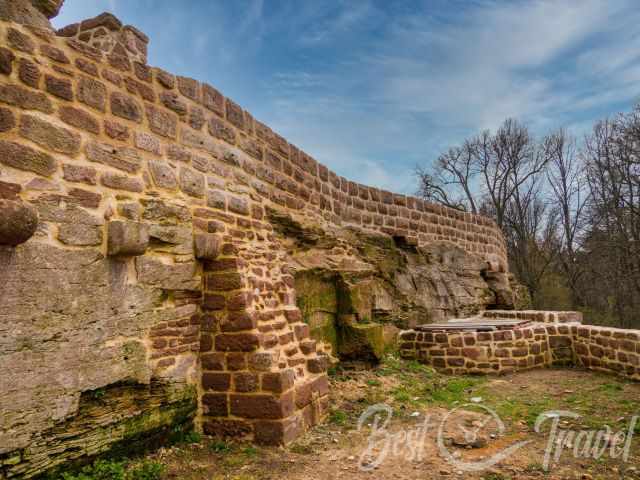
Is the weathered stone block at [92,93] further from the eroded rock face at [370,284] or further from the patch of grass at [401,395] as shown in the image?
the patch of grass at [401,395]

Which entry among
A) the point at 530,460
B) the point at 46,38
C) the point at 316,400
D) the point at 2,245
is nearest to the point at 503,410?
the point at 530,460

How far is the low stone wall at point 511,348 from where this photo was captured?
732 cm

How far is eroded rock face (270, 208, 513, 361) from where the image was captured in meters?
6.35

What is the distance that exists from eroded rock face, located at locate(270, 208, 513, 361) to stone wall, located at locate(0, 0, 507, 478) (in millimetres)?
1371

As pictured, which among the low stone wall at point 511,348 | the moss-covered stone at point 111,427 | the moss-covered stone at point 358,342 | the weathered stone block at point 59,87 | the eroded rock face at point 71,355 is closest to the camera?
the eroded rock face at point 71,355

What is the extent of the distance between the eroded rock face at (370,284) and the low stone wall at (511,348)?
2.46ft

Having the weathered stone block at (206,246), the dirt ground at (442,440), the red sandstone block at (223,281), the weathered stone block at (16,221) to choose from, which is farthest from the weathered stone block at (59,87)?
the dirt ground at (442,440)

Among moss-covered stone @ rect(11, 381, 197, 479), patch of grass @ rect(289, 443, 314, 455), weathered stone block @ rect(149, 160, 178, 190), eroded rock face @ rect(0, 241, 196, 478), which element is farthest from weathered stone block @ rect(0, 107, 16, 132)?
patch of grass @ rect(289, 443, 314, 455)

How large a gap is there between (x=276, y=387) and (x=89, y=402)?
1.50 meters

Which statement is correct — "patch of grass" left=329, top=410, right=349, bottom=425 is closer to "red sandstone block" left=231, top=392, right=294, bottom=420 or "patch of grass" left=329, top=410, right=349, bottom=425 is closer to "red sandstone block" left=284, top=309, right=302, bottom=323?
"red sandstone block" left=231, top=392, right=294, bottom=420

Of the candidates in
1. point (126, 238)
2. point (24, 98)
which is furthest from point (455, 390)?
point (24, 98)

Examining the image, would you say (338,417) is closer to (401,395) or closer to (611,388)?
(401,395)

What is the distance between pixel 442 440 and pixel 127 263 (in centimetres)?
332

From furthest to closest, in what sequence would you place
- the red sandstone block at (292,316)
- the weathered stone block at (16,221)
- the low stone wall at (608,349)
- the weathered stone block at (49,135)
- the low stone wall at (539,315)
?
the low stone wall at (539,315) → the low stone wall at (608,349) → the red sandstone block at (292,316) → the weathered stone block at (49,135) → the weathered stone block at (16,221)
